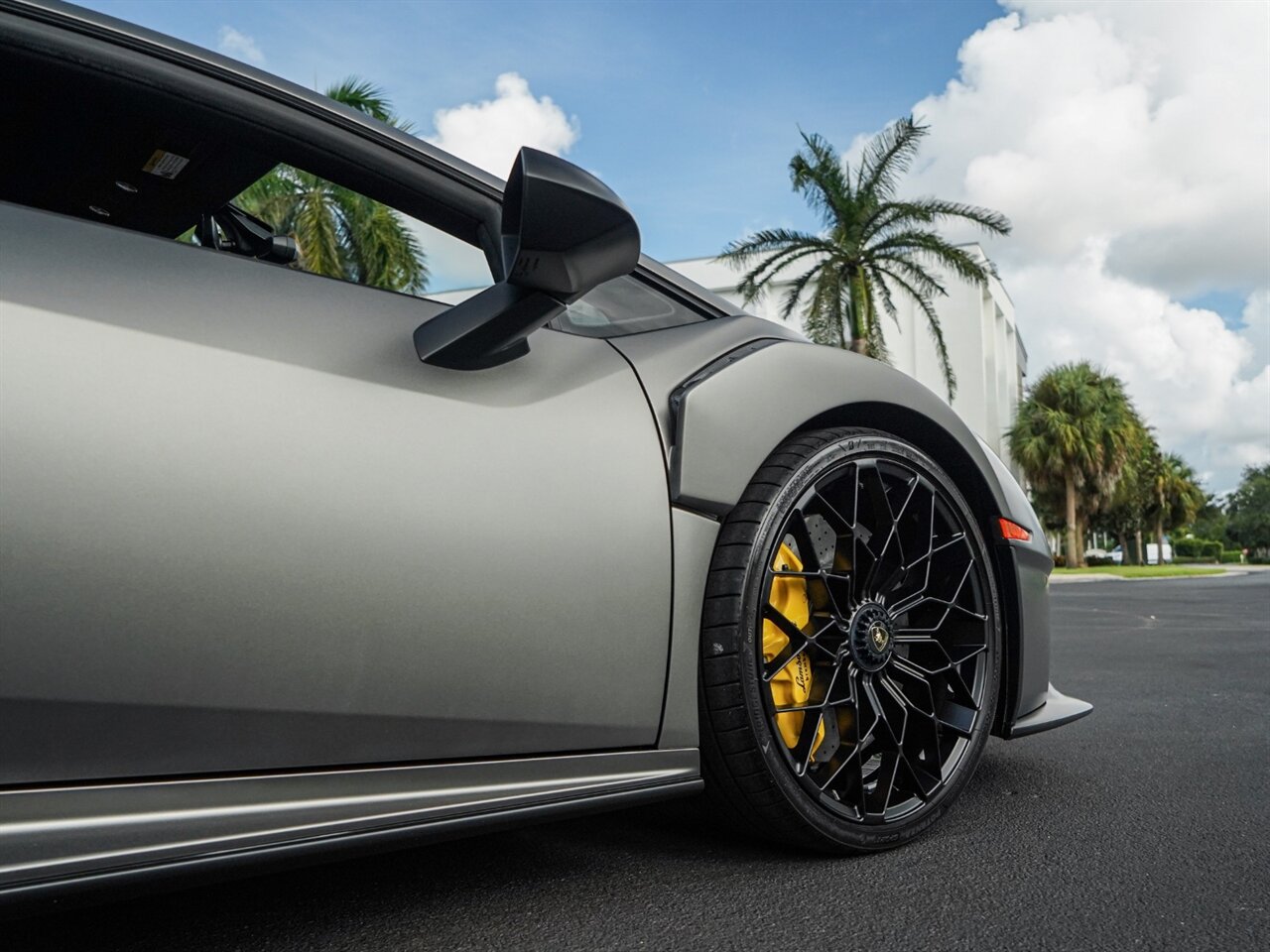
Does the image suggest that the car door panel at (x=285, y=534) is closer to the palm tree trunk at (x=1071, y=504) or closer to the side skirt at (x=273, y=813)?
the side skirt at (x=273, y=813)

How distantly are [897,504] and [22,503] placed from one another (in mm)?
1480

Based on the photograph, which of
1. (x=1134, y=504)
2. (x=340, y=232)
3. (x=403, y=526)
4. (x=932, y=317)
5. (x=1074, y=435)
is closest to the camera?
(x=403, y=526)

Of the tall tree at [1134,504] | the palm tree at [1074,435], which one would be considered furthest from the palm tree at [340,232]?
the tall tree at [1134,504]

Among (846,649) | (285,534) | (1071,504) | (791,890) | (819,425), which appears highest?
(1071,504)

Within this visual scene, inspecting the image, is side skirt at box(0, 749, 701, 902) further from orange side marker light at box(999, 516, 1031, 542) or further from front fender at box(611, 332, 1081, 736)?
orange side marker light at box(999, 516, 1031, 542)

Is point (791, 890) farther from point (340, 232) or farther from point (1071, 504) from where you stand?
point (1071, 504)

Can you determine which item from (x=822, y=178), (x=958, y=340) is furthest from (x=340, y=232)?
(x=958, y=340)

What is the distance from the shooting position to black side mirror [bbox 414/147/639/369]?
1261 millimetres

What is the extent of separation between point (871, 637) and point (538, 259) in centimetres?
94

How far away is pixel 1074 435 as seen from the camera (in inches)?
1400

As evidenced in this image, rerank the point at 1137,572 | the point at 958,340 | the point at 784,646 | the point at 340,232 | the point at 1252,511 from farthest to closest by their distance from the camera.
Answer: the point at 1252,511, the point at 958,340, the point at 1137,572, the point at 340,232, the point at 784,646

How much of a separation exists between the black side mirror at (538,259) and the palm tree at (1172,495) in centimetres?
6238

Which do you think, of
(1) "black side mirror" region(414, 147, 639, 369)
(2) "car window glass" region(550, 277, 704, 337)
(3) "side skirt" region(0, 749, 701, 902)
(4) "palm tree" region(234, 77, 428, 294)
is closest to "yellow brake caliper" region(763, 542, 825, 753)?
(3) "side skirt" region(0, 749, 701, 902)

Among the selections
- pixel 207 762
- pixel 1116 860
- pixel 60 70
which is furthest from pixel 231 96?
pixel 1116 860
